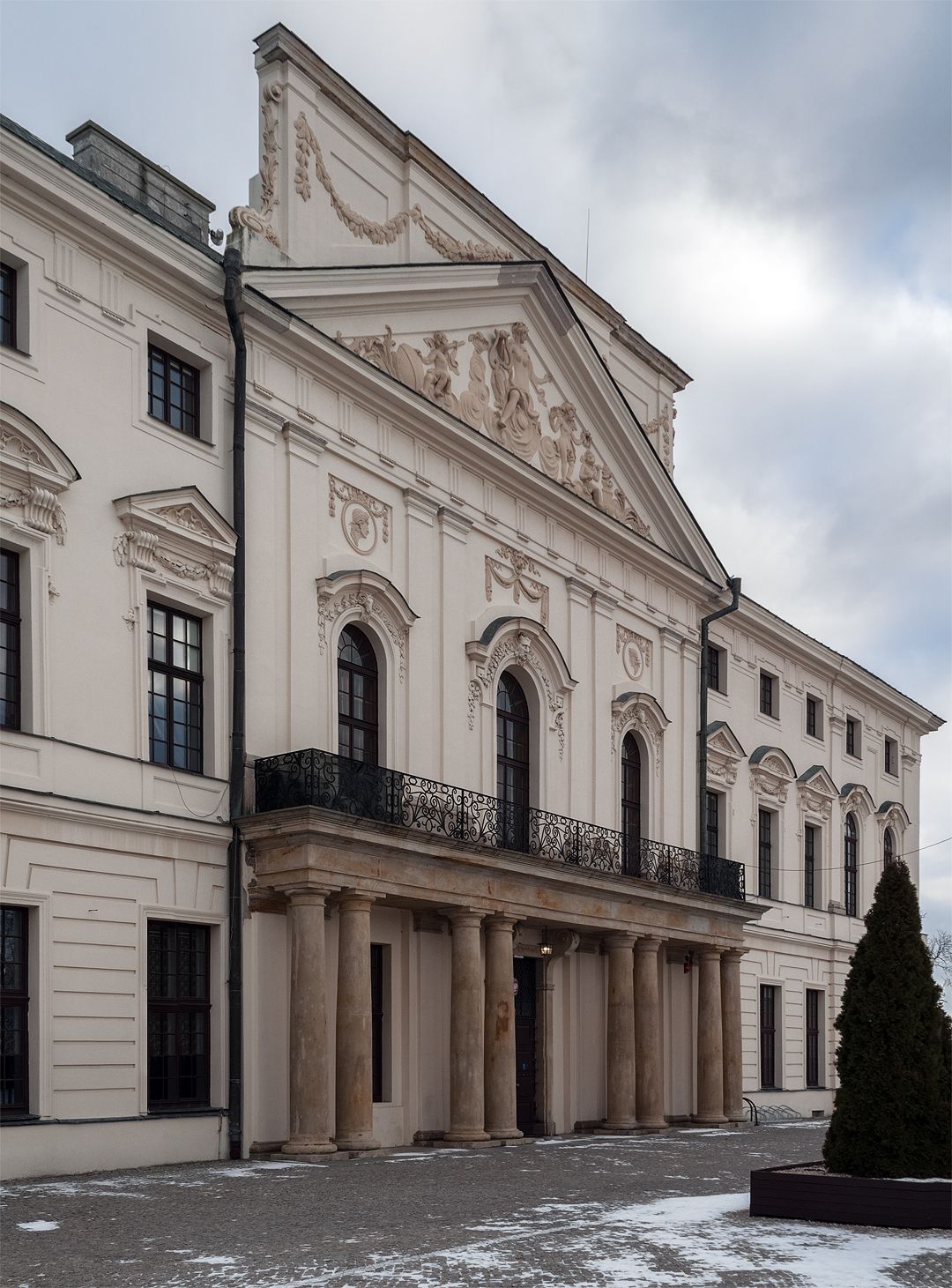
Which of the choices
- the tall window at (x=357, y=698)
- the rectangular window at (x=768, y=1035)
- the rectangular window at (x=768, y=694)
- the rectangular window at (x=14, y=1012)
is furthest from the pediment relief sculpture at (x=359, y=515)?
the rectangular window at (x=768, y=1035)

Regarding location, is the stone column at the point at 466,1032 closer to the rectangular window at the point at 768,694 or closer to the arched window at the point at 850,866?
the rectangular window at the point at 768,694

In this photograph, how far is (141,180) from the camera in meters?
22.1

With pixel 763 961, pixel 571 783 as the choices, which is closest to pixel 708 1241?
pixel 571 783

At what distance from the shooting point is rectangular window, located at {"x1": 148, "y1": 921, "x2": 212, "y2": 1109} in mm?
19328

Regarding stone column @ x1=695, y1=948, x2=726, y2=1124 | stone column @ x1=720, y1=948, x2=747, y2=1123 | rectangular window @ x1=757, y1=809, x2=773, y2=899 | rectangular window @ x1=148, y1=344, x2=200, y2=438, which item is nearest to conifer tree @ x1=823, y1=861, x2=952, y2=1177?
rectangular window @ x1=148, y1=344, x2=200, y2=438

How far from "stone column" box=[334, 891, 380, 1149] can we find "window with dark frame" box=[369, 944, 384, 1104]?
223 centimetres

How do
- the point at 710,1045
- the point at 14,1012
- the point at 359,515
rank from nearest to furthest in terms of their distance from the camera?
the point at 14,1012, the point at 359,515, the point at 710,1045

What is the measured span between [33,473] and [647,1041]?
49.5 feet

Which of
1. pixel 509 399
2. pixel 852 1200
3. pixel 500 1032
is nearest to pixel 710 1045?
pixel 500 1032

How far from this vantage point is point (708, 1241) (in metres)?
12.0

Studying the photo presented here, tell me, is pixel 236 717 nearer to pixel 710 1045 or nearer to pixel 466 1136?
pixel 466 1136

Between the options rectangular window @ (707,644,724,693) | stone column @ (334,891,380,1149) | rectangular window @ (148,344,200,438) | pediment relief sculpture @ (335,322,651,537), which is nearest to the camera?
stone column @ (334,891,380,1149)

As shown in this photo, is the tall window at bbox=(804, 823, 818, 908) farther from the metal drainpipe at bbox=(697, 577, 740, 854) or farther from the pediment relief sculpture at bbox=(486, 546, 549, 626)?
the pediment relief sculpture at bbox=(486, 546, 549, 626)

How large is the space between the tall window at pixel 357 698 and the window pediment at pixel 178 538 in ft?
9.41
